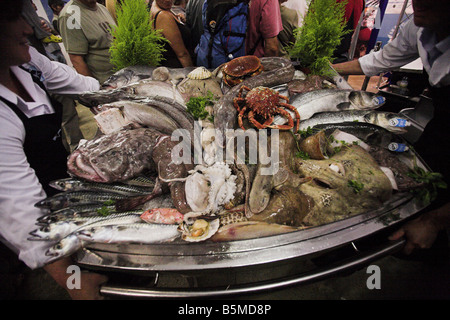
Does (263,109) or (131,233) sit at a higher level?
(263,109)

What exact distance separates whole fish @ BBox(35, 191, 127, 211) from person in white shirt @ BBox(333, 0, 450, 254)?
8.19 ft

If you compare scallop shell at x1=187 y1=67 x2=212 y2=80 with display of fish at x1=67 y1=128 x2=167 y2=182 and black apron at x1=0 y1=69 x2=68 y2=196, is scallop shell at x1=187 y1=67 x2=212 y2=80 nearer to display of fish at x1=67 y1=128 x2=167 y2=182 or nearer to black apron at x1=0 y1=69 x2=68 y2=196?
display of fish at x1=67 y1=128 x2=167 y2=182

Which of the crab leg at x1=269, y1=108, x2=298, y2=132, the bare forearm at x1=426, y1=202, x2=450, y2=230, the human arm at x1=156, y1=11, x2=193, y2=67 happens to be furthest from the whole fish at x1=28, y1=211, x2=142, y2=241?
the human arm at x1=156, y1=11, x2=193, y2=67

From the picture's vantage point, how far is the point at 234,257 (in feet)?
4.57

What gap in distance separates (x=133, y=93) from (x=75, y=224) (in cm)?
163

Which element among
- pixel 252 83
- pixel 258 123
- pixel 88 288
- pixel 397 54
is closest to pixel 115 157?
pixel 88 288

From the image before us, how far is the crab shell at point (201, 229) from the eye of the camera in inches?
56.7

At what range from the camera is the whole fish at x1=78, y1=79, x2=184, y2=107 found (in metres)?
2.22

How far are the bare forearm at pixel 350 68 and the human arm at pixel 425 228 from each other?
2348mm

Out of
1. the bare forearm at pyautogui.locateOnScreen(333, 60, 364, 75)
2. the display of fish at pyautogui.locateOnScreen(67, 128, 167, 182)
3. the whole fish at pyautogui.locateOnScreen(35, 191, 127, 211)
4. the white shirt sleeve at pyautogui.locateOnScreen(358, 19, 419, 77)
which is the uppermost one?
the white shirt sleeve at pyautogui.locateOnScreen(358, 19, 419, 77)

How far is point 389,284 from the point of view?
89.8 inches

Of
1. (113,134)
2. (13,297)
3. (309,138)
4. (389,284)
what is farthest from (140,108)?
(389,284)

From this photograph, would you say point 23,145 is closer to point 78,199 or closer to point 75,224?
point 78,199
